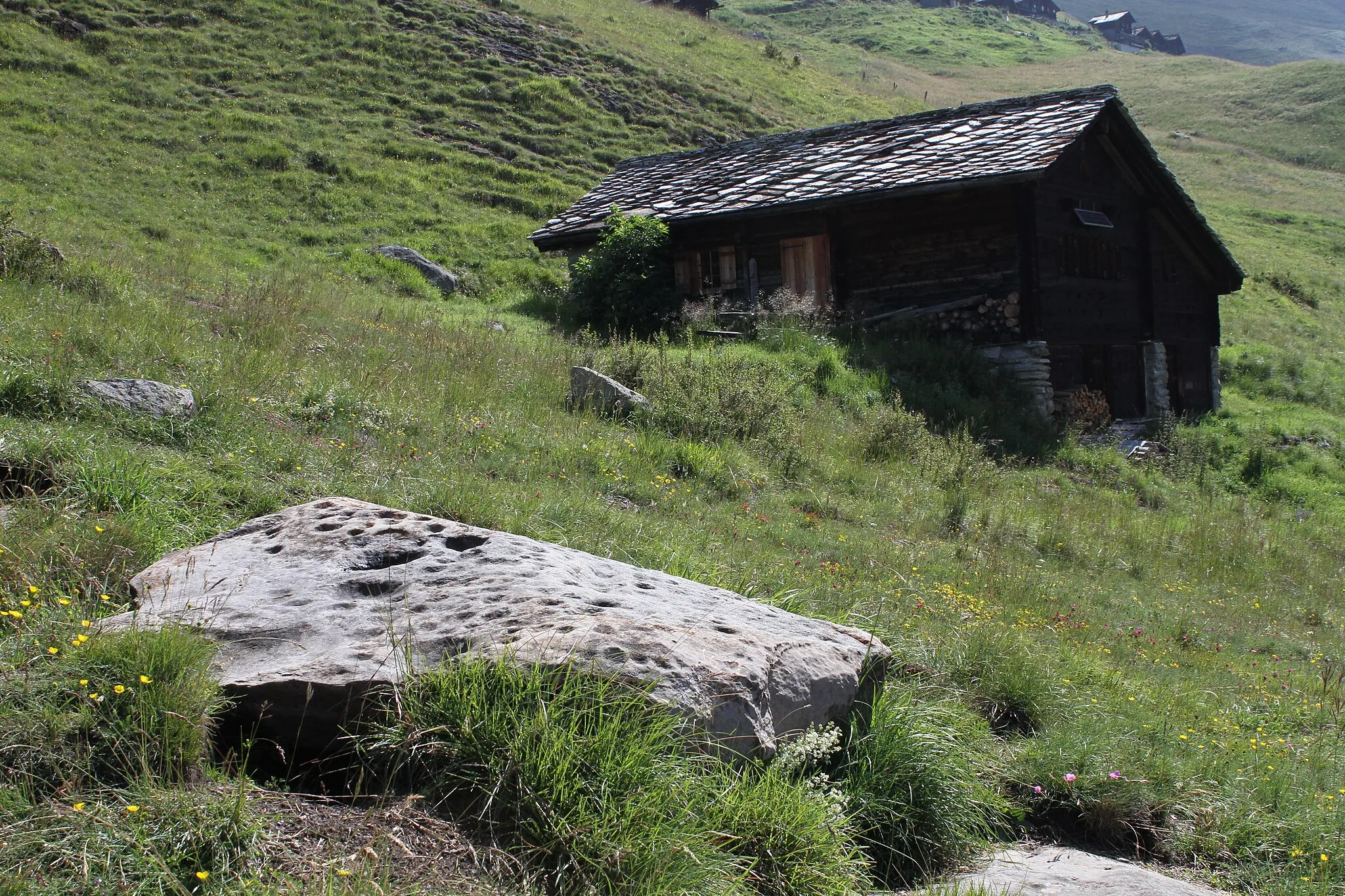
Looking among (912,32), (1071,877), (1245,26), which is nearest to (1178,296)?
(1071,877)

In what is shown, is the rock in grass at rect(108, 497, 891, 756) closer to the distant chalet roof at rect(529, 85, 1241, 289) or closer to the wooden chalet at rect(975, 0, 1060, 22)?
the distant chalet roof at rect(529, 85, 1241, 289)

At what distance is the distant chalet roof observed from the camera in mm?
16625

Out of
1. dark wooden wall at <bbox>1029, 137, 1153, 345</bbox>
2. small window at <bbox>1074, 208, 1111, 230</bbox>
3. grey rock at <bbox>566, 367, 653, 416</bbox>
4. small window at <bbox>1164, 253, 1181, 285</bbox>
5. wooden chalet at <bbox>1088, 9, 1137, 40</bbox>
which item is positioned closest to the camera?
grey rock at <bbox>566, 367, 653, 416</bbox>

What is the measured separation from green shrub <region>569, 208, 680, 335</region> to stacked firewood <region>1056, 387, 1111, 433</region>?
731 centimetres

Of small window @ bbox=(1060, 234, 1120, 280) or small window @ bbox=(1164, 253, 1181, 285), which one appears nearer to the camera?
small window @ bbox=(1060, 234, 1120, 280)

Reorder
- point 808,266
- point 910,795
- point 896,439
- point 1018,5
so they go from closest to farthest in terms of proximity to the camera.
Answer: point 910,795 < point 896,439 < point 808,266 < point 1018,5

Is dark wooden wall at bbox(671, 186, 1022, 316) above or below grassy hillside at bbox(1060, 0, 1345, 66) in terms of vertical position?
below

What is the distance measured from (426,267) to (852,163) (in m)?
8.49

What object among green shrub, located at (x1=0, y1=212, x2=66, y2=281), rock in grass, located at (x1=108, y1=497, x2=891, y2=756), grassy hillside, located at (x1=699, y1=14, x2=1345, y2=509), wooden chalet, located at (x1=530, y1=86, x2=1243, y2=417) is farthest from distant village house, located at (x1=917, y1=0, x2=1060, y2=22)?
rock in grass, located at (x1=108, y1=497, x2=891, y2=756)

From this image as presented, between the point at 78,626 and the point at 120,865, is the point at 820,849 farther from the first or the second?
the point at 78,626

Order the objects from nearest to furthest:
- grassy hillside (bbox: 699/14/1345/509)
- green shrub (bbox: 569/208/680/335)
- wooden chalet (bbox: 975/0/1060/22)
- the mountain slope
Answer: green shrub (bbox: 569/208/680/335)
the mountain slope
grassy hillside (bbox: 699/14/1345/509)
wooden chalet (bbox: 975/0/1060/22)

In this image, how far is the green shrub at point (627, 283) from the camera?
1834 centimetres

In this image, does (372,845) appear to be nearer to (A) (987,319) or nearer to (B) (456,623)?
(B) (456,623)

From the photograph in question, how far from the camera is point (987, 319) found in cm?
1706
